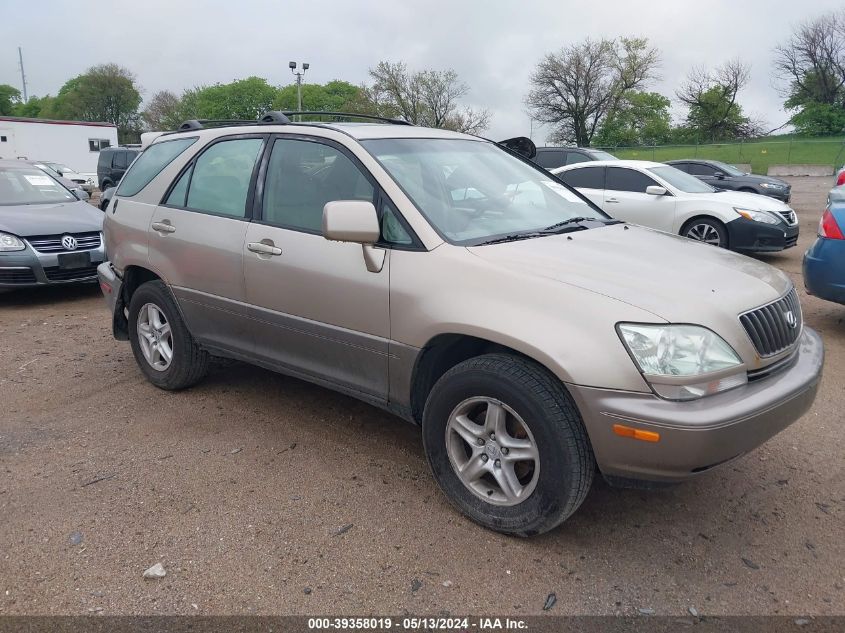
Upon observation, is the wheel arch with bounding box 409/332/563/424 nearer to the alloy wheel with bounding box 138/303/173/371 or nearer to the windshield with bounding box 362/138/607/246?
the windshield with bounding box 362/138/607/246

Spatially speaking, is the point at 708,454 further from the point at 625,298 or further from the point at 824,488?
the point at 824,488

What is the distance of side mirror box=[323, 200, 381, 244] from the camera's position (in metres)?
3.02

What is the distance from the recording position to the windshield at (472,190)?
325 centimetres

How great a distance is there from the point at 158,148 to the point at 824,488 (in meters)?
4.63

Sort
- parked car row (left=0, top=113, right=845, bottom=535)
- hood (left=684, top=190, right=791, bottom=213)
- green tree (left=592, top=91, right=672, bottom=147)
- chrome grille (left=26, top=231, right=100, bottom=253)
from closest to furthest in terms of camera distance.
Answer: parked car row (left=0, top=113, right=845, bottom=535), chrome grille (left=26, top=231, right=100, bottom=253), hood (left=684, top=190, right=791, bottom=213), green tree (left=592, top=91, right=672, bottom=147)

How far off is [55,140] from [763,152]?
39211 mm

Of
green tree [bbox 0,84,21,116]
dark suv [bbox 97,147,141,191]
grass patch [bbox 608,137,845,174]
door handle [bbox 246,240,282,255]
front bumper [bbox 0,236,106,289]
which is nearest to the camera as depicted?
door handle [bbox 246,240,282,255]

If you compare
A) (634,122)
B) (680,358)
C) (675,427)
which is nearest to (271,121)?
(680,358)

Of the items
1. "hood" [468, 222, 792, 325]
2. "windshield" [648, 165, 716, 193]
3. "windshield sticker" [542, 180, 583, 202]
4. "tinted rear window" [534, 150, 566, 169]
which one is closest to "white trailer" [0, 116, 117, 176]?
"tinted rear window" [534, 150, 566, 169]

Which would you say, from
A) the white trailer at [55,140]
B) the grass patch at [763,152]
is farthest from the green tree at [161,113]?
the grass patch at [763,152]

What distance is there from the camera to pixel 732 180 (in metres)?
16.8

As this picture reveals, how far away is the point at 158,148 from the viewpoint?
476 centimetres

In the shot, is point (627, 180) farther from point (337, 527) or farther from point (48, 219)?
point (337, 527)

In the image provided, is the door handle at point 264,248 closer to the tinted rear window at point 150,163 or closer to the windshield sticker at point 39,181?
the tinted rear window at point 150,163
